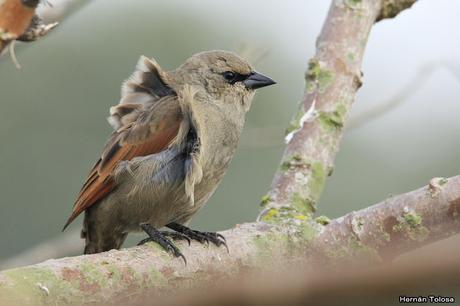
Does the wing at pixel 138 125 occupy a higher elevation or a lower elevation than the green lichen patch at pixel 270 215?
higher

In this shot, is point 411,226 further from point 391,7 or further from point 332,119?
point 391,7

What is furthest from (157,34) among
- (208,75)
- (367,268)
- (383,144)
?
(367,268)

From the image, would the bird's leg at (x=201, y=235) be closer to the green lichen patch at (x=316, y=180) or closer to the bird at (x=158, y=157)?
the bird at (x=158, y=157)

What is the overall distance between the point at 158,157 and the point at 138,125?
247 millimetres

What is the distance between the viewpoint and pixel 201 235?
9.83 feet

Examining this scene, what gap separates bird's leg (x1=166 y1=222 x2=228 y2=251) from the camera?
2.51 m

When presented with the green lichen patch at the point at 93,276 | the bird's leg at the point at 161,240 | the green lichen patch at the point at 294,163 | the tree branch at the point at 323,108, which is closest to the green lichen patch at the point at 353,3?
the tree branch at the point at 323,108

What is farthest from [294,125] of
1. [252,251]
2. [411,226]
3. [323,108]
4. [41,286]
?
[41,286]

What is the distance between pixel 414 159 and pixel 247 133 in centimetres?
413

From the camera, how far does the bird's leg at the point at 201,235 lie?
98.8 inches

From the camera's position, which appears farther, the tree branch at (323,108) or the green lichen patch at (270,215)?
the tree branch at (323,108)

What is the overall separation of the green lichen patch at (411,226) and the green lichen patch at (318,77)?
146cm

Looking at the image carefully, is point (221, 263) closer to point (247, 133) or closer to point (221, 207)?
point (247, 133)

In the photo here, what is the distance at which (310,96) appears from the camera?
3555 mm
